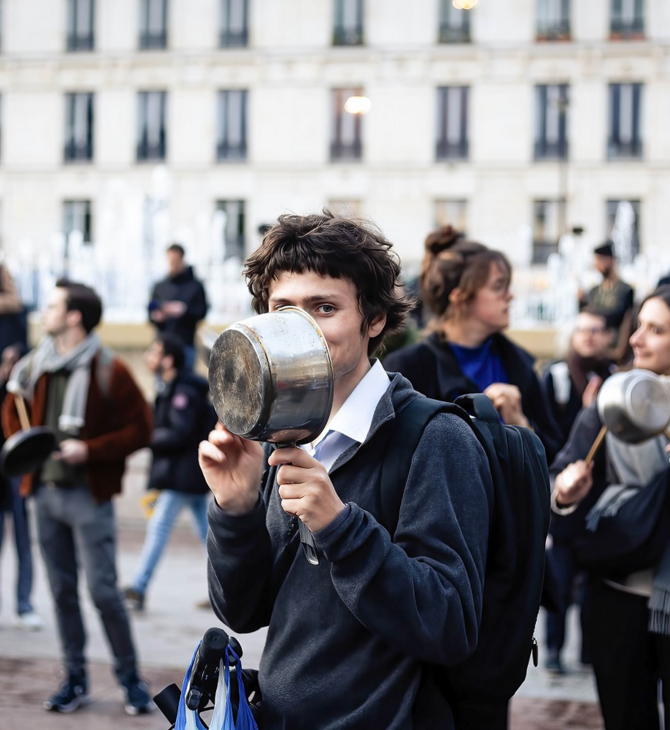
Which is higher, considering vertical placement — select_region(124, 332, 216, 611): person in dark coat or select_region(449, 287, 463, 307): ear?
select_region(449, 287, 463, 307): ear

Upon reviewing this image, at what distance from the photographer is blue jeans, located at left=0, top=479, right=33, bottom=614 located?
22.5 feet

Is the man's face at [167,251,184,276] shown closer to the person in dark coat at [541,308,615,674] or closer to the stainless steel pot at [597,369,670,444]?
the person in dark coat at [541,308,615,674]

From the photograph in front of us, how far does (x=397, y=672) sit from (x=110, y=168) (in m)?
35.8

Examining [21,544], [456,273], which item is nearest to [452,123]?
[21,544]

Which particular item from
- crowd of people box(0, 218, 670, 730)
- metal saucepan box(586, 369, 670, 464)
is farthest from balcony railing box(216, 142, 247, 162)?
metal saucepan box(586, 369, 670, 464)

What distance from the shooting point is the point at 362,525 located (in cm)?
201

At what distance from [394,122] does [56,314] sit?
29990 millimetres

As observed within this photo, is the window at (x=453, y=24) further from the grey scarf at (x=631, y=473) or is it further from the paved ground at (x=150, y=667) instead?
the grey scarf at (x=631, y=473)

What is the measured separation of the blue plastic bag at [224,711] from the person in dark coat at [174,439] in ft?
16.7

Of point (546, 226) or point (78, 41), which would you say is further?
point (78, 41)

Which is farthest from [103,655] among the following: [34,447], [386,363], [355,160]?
[355,160]

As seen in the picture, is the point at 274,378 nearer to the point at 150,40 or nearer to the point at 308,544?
the point at 308,544

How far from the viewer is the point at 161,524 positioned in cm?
732

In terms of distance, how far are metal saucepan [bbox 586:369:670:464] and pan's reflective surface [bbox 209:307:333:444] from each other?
1.58m
